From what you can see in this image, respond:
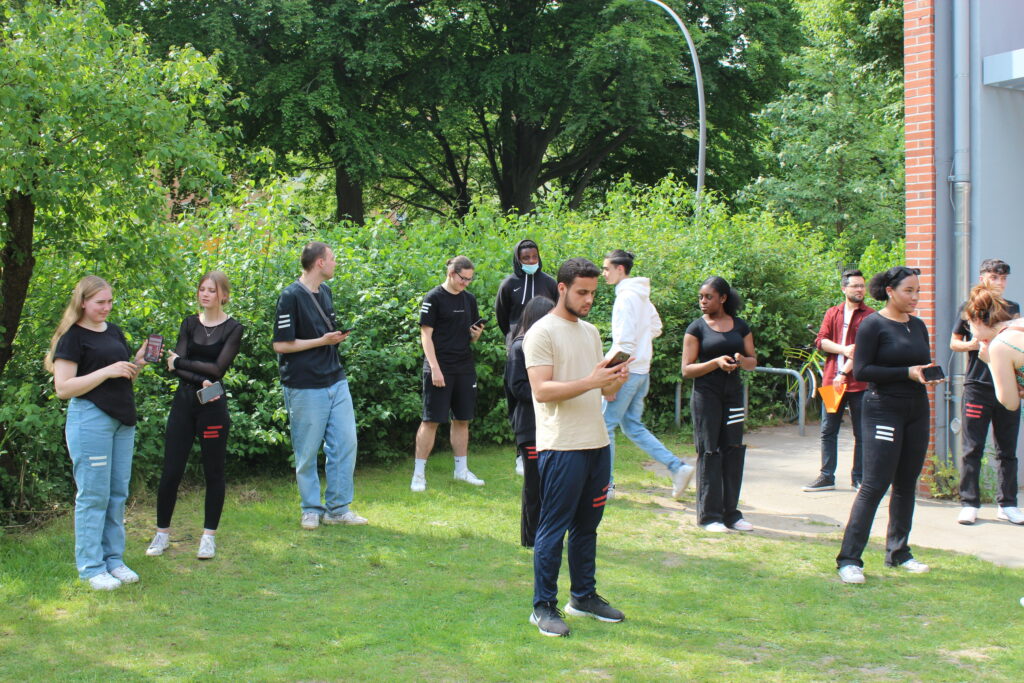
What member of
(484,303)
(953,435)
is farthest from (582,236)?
(953,435)

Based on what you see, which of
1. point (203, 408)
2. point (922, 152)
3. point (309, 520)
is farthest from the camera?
point (922, 152)

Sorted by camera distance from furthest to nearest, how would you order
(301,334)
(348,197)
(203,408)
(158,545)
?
(348,197)
(301,334)
(158,545)
(203,408)

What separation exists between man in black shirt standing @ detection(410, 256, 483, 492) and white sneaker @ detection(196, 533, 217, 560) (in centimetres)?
220

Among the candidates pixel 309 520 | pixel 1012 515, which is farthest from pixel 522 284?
pixel 1012 515

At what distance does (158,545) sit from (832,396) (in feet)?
18.2

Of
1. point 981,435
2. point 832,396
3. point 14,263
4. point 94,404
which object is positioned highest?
point 14,263

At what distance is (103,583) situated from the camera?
18.3 ft

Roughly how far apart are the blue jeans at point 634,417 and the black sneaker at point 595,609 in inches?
106

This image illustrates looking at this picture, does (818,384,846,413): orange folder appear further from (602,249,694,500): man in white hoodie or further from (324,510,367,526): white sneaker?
(324,510,367,526): white sneaker

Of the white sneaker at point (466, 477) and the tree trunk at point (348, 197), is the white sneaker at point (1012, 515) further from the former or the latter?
the tree trunk at point (348, 197)

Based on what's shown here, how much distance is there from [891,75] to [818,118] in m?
6.33

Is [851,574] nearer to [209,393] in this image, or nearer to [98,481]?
[209,393]

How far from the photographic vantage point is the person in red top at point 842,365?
8.34 metres

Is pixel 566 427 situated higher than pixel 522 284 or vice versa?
pixel 522 284
